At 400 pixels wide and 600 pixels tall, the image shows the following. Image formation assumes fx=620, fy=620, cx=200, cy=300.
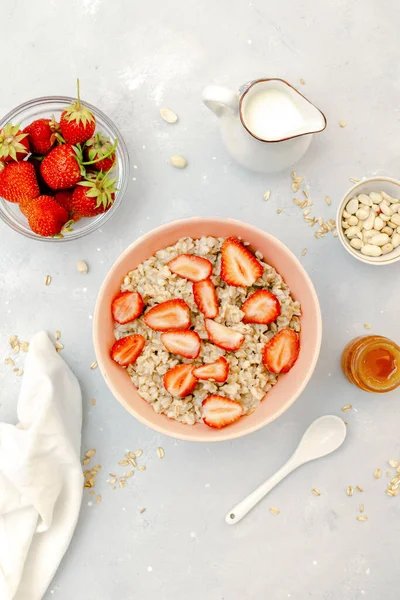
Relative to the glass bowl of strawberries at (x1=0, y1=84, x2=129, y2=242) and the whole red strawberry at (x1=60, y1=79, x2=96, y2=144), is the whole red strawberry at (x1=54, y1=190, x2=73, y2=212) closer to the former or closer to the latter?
the glass bowl of strawberries at (x1=0, y1=84, x2=129, y2=242)

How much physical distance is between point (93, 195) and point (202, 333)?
40 cm

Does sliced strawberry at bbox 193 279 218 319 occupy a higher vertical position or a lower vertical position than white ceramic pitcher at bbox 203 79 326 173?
lower

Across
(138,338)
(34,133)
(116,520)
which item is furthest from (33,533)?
(34,133)

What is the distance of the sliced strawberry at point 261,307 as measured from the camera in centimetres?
140

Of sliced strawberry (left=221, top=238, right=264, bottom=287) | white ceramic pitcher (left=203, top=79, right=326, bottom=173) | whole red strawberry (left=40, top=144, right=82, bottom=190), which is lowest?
sliced strawberry (left=221, top=238, right=264, bottom=287)

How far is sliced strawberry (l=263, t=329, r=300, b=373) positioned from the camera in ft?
4.60

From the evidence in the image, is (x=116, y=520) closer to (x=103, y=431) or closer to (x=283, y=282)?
(x=103, y=431)

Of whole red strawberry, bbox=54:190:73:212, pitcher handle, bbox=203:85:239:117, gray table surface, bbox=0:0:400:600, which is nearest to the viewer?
pitcher handle, bbox=203:85:239:117

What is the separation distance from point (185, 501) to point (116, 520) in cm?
18

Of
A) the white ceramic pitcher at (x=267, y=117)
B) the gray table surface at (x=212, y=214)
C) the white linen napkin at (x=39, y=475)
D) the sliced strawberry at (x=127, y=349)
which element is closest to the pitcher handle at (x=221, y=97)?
the white ceramic pitcher at (x=267, y=117)

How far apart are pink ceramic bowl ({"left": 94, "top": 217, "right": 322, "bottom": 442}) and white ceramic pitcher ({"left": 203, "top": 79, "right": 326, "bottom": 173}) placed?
0.18 meters

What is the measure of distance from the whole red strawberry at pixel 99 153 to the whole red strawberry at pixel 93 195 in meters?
0.02

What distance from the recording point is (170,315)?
55.3 inches

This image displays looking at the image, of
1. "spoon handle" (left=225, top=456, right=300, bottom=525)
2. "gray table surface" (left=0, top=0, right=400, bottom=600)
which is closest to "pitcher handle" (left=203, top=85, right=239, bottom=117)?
"gray table surface" (left=0, top=0, right=400, bottom=600)
